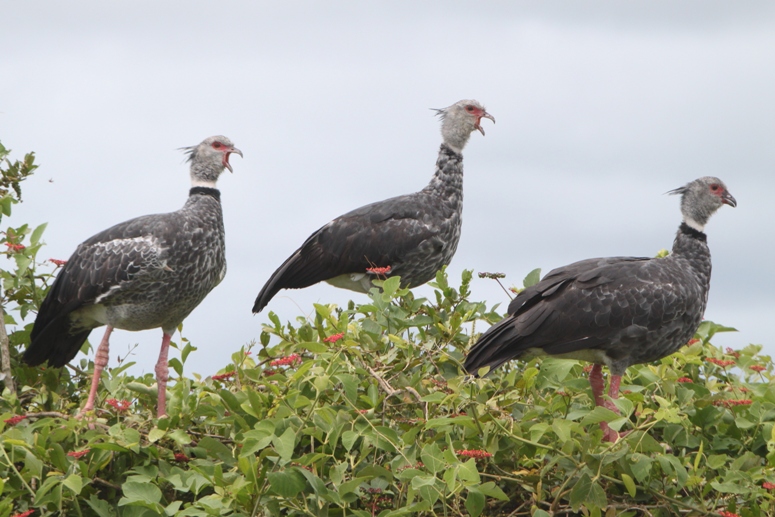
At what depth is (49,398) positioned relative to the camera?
17.5 feet

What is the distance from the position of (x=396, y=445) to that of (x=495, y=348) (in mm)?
1122

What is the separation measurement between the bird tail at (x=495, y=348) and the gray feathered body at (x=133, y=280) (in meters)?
1.83

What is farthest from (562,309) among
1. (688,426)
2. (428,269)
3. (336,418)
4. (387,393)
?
(428,269)

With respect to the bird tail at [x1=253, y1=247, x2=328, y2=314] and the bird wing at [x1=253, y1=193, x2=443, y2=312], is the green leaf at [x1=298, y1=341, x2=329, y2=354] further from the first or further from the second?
the bird tail at [x1=253, y1=247, x2=328, y2=314]

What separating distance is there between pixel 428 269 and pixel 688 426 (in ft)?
9.59

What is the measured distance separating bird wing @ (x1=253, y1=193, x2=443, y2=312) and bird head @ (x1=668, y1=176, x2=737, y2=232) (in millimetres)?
1760

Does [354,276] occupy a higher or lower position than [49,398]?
higher

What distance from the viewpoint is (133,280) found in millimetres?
5305

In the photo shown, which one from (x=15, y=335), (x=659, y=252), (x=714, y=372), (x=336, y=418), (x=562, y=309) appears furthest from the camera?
(x=659, y=252)

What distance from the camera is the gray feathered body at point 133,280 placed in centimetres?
533

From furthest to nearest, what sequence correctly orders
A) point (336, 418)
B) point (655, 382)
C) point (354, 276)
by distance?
point (354, 276), point (655, 382), point (336, 418)

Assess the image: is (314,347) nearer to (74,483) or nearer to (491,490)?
(491,490)

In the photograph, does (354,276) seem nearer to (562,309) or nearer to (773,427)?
(562,309)

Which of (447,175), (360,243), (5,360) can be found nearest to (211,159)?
(360,243)
